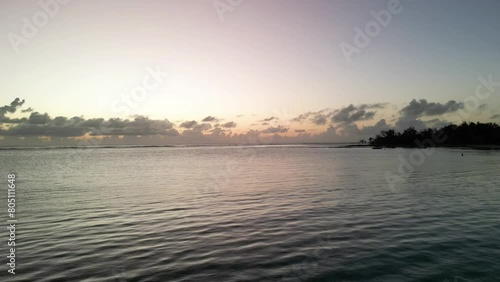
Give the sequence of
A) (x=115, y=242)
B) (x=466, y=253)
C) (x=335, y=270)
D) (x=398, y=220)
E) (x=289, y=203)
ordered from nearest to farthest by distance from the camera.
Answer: (x=335, y=270)
(x=466, y=253)
(x=115, y=242)
(x=398, y=220)
(x=289, y=203)

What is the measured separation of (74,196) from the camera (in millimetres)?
35562

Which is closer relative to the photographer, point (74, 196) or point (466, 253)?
point (466, 253)

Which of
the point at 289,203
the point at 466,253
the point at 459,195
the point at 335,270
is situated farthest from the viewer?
the point at 459,195

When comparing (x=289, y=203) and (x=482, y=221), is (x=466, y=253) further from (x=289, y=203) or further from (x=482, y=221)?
(x=289, y=203)

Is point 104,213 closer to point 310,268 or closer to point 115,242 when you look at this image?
point 115,242

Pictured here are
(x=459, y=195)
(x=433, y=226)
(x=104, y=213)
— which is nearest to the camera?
(x=433, y=226)

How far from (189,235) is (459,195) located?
29914mm

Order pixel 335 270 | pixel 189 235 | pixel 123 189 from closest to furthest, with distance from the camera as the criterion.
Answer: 1. pixel 335 270
2. pixel 189 235
3. pixel 123 189

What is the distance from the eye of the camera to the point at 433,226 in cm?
2011

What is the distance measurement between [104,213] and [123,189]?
16.3 meters

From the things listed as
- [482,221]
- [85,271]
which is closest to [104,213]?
[85,271]

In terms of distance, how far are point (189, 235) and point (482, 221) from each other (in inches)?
804

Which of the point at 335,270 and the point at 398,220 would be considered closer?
the point at 335,270

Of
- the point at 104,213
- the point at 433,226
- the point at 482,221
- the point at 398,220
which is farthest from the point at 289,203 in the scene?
the point at 104,213
